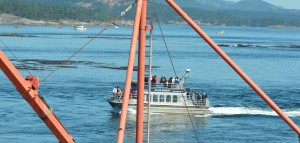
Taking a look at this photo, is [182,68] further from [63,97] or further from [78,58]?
[63,97]

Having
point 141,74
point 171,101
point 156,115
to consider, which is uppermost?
point 141,74

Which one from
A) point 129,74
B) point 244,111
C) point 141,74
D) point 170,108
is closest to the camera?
point 129,74

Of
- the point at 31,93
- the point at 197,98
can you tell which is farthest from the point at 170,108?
the point at 31,93

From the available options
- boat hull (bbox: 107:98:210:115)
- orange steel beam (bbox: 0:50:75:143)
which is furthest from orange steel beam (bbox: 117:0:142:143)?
boat hull (bbox: 107:98:210:115)

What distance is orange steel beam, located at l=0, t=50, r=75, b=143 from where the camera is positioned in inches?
738

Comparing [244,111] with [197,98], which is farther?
[244,111]

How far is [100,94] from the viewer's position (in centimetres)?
8831

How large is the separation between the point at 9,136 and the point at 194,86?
4555cm

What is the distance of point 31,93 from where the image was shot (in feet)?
63.2

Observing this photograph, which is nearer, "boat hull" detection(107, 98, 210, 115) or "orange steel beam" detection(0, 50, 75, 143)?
"orange steel beam" detection(0, 50, 75, 143)

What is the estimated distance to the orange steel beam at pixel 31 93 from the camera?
18734 mm

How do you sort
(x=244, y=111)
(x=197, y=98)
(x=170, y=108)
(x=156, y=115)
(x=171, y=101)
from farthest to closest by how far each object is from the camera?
1. (x=244, y=111)
2. (x=197, y=98)
3. (x=171, y=101)
4. (x=170, y=108)
5. (x=156, y=115)

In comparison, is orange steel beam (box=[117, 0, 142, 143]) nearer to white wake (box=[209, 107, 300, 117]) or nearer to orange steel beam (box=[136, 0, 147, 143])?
orange steel beam (box=[136, 0, 147, 143])

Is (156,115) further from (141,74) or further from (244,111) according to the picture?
(141,74)
